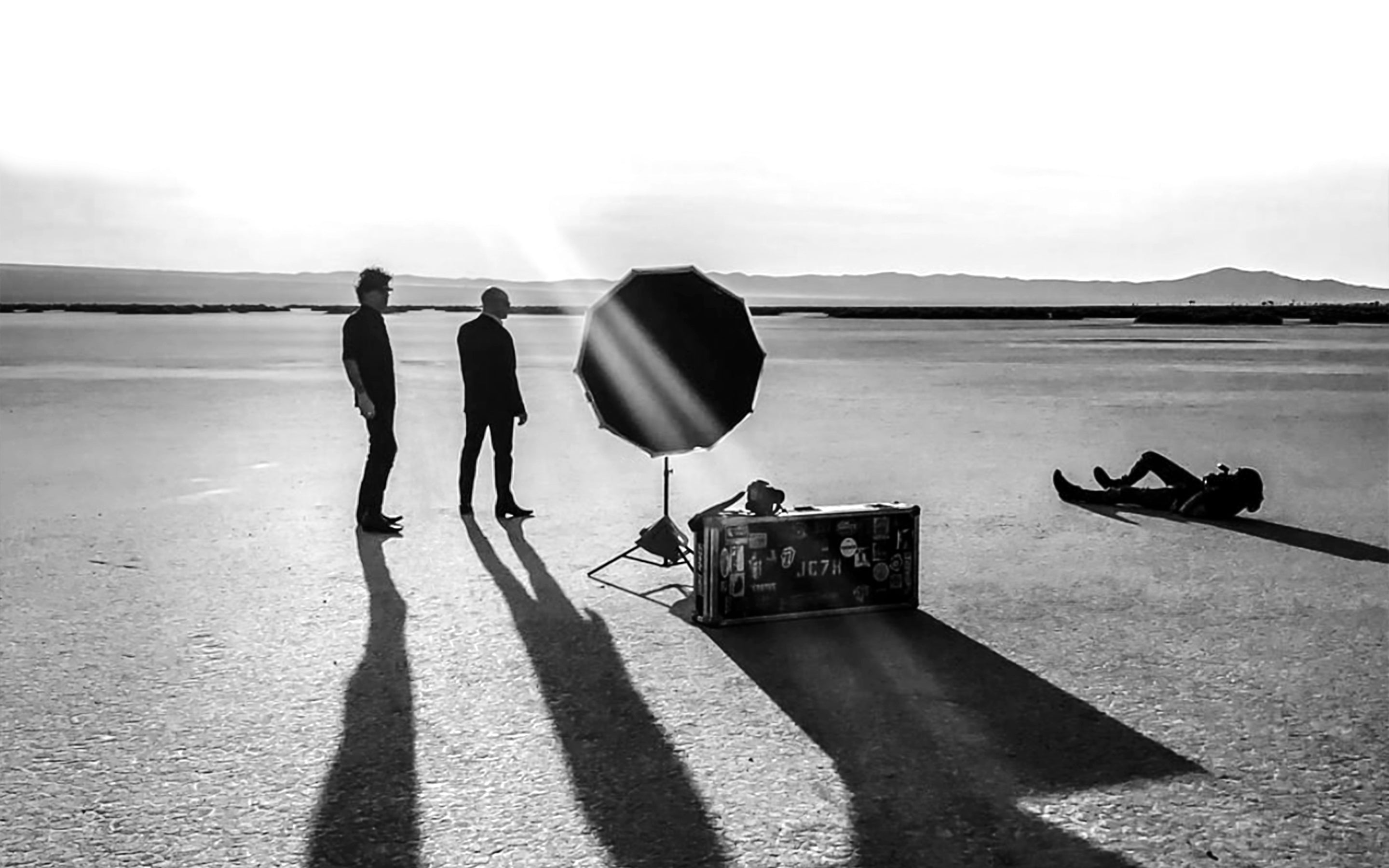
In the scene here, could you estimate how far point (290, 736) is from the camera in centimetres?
566

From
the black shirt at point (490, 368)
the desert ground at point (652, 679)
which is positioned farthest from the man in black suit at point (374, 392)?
the black shirt at point (490, 368)

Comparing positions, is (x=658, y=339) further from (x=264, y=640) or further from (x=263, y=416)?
(x=263, y=416)

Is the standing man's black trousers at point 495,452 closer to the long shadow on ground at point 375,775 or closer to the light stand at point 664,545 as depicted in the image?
the light stand at point 664,545

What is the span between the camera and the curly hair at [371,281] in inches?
396

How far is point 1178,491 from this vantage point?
11570 mm

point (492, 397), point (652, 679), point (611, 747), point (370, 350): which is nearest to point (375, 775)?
point (611, 747)

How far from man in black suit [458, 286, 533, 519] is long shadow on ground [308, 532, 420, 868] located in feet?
13.1

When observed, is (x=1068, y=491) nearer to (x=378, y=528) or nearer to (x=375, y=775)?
(x=378, y=528)

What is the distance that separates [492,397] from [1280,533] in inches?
263

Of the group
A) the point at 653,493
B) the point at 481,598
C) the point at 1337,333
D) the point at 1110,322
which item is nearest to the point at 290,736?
the point at 481,598

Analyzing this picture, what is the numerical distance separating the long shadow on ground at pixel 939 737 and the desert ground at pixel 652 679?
0.02m

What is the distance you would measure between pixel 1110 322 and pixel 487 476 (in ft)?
276

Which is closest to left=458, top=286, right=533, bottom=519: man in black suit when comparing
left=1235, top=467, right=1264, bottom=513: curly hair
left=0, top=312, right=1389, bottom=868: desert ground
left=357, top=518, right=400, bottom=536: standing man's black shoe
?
left=0, top=312, right=1389, bottom=868: desert ground

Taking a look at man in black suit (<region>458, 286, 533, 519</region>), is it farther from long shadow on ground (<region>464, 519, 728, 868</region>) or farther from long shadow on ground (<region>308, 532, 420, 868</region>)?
long shadow on ground (<region>308, 532, 420, 868</region>)
